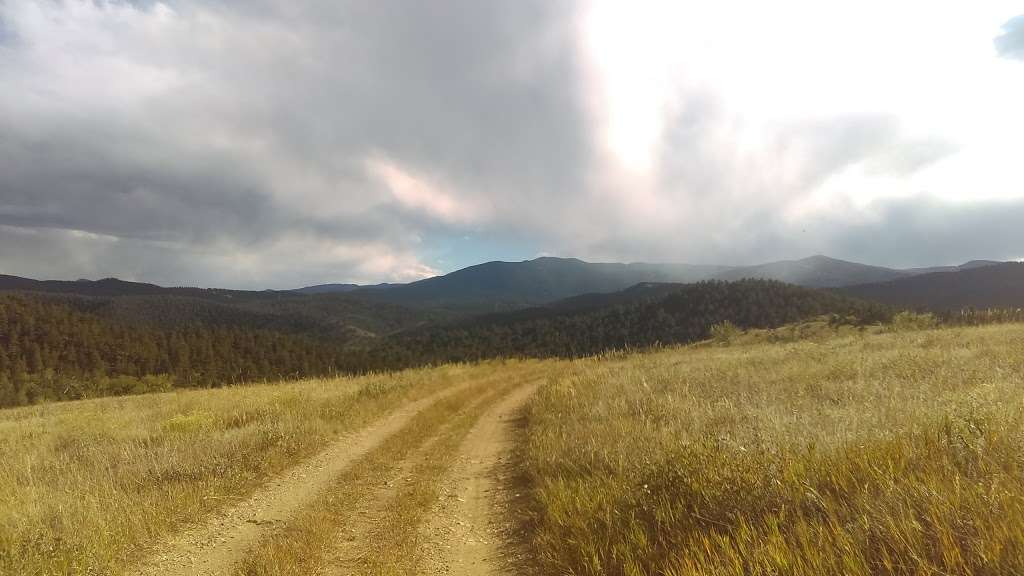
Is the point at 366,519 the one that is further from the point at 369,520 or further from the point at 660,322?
the point at 660,322

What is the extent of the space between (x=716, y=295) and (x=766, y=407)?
10050 cm

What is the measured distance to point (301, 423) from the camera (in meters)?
12.2

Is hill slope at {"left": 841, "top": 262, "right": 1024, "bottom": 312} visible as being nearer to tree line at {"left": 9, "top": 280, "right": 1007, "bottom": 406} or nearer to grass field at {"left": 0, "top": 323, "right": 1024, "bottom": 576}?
tree line at {"left": 9, "top": 280, "right": 1007, "bottom": 406}

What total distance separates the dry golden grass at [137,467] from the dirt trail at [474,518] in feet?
12.1

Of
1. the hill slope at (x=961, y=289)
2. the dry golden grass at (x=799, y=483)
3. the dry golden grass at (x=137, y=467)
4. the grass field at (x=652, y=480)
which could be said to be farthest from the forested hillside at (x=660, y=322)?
the dry golden grass at (x=799, y=483)

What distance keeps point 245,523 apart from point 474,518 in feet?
11.3

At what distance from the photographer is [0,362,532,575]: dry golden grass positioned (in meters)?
5.92

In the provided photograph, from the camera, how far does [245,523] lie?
690 centimetres

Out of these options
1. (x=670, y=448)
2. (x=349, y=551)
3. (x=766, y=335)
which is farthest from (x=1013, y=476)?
(x=766, y=335)

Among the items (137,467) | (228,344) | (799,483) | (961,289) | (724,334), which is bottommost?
(228,344)

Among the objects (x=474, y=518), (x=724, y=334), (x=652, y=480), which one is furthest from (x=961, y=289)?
(x=474, y=518)

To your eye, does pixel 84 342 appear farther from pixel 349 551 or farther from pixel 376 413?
pixel 349 551

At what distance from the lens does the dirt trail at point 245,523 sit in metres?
5.77

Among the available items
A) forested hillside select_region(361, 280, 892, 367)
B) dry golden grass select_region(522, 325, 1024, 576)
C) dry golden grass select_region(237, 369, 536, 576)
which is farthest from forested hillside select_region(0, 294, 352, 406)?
dry golden grass select_region(522, 325, 1024, 576)
